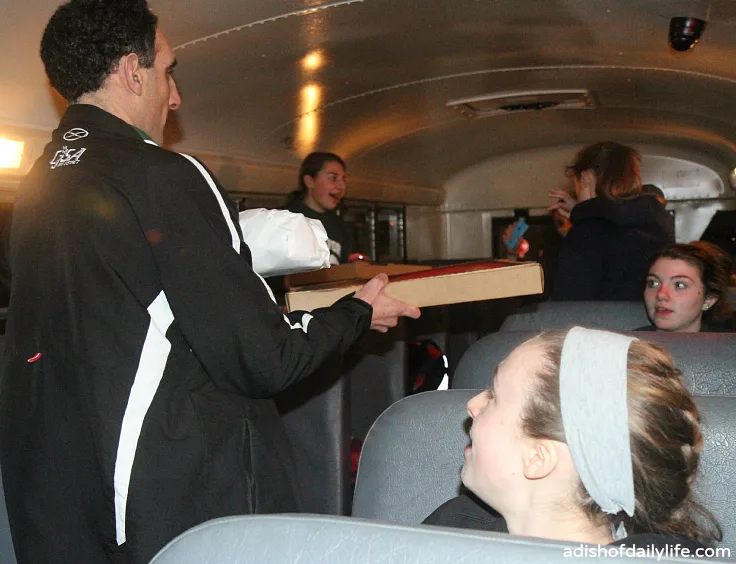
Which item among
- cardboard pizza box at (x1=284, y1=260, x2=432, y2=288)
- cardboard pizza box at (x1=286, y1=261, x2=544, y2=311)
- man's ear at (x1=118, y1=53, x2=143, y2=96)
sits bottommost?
cardboard pizza box at (x1=284, y1=260, x2=432, y2=288)

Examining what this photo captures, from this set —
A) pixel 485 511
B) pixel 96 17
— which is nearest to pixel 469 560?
pixel 485 511

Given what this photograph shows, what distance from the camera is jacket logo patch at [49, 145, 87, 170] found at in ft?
5.36

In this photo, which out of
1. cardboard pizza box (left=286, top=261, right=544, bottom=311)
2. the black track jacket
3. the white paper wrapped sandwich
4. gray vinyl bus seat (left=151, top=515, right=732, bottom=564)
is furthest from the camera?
cardboard pizza box (left=286, top=261, right=544, bottom=311)

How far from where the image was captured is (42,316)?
1.64 meters

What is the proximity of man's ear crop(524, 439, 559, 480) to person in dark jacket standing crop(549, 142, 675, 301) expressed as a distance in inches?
94.5

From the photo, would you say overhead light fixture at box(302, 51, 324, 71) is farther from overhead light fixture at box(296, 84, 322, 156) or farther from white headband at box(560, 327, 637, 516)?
white headband at box(560, 327, 637, 516)

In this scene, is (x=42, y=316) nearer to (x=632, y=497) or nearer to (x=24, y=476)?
(x=24, y=476)

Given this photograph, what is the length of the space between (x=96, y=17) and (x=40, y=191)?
15.5 inches

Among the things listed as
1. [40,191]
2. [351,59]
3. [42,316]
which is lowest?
[42,316]

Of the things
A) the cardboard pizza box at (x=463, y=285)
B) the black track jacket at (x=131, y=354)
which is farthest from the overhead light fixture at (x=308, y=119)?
the black track jacket at (x=131, y=354)

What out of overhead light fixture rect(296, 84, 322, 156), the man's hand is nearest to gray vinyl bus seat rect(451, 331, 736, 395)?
the man's hand

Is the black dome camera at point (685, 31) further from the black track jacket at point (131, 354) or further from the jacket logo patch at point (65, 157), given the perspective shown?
the jacket logo patch at point (65, 157)

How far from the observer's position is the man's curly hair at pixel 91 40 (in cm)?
170

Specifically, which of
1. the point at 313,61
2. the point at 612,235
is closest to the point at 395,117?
the point at 313,61
